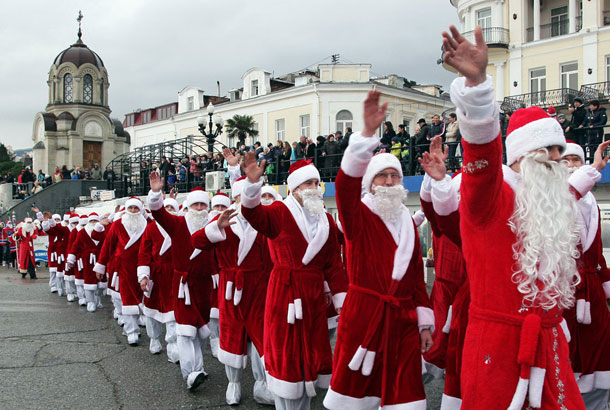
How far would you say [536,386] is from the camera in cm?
275

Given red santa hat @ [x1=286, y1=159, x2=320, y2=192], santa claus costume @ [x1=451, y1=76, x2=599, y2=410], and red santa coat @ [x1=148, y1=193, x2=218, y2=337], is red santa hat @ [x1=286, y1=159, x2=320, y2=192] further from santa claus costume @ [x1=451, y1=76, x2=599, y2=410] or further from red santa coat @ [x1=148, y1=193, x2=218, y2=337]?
santa claus costume @ [x1=451, y1=76, x2=599, y2=410]

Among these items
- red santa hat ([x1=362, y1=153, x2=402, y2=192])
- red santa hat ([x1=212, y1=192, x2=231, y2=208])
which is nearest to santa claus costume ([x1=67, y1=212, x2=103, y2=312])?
red santa hat ([x1=212, y1=192, x2=231, y2=208])

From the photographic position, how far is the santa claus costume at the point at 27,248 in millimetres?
20812

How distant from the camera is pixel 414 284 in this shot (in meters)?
4.20

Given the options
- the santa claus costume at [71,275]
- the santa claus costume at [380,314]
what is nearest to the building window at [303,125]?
the santa claus costume at [71,275]

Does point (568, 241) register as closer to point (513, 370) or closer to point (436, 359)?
point (513, 370)

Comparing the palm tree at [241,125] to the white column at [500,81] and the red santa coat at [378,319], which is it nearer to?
the white column at [500,81]

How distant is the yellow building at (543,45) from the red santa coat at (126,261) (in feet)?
84.3

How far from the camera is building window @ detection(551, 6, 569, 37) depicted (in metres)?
32.6

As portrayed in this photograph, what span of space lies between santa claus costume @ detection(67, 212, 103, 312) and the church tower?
109ft

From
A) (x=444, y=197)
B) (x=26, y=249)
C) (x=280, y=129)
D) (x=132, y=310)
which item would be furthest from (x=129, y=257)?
(x=280, y=129)

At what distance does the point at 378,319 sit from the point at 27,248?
790 inches

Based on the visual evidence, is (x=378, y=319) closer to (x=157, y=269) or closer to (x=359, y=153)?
(x=359, y=153)

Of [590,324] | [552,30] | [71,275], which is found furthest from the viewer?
[552,30]
